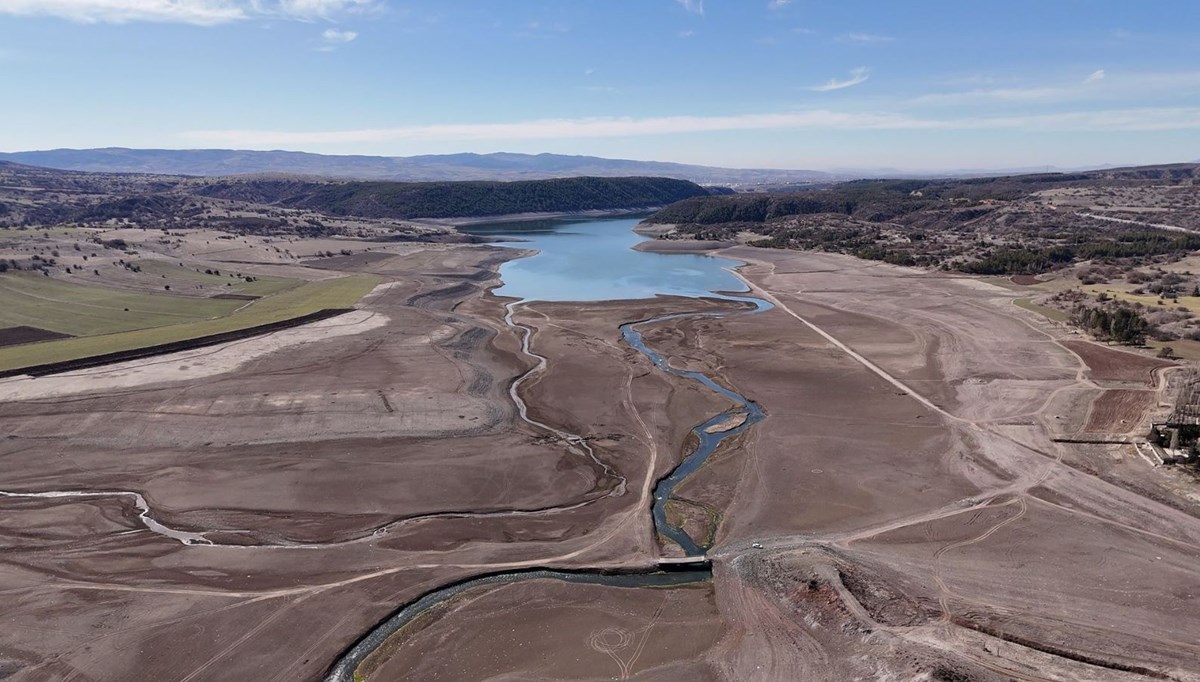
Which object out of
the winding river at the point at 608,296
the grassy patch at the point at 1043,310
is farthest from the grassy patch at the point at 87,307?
the grassy patch at the point at 1043,310

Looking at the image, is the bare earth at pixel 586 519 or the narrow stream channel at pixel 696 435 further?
the narrow stream channel at pixel 696 435

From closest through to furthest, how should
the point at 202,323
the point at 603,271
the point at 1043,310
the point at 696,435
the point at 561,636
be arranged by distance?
1. the point at 561,636
2. the point at 696,435
3. the point at 202,323
4. the point at 1043,310
5. the point at 603,271

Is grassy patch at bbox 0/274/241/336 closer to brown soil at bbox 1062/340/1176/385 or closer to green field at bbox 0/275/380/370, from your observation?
green field at bbox 0/275/380/370

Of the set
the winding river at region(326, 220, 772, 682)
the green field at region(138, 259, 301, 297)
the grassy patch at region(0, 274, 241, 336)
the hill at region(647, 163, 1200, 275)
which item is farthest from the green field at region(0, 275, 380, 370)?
the hill at region(647, 163, 1200, 275)

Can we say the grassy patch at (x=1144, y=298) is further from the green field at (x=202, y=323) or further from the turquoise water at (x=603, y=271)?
the green field at (x=202, y=323)

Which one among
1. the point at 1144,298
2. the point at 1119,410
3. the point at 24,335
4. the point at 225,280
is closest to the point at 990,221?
the point at 1144,298

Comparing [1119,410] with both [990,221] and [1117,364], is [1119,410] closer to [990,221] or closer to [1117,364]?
[1117,364]

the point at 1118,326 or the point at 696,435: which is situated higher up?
the point at 1118,326
